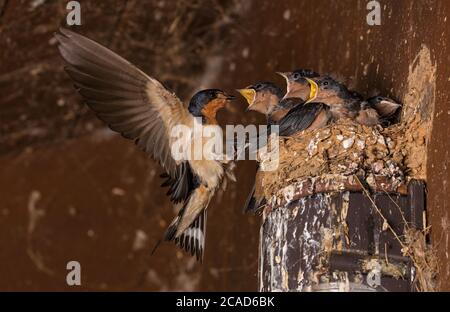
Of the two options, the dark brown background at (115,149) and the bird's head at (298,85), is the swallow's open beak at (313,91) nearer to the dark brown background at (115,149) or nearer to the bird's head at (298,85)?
the bird's head at (298,85)

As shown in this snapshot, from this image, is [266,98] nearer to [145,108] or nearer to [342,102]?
[342,102]

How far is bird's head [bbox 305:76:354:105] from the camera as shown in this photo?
17.1 feet

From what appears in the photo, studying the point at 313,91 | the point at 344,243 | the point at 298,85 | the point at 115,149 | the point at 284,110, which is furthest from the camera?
the point at 115,149

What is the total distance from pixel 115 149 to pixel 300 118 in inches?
81.8

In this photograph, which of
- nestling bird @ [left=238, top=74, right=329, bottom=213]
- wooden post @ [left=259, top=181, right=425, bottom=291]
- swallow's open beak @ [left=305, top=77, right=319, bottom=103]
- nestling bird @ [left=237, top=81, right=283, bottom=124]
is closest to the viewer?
wooden post @ [left=259, top=181, right=425, bottom=291]

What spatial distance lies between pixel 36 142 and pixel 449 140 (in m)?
3.27

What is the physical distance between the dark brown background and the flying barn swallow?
1387 mm

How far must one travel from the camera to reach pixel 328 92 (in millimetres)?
5234

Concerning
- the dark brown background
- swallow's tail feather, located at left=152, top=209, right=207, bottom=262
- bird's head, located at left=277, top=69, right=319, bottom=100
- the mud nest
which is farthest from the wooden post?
the dark brown background

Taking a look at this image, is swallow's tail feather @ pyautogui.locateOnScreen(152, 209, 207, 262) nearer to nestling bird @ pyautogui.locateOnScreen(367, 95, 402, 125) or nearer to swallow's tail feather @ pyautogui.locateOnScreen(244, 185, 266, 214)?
swallow's tail feather @ pyautogui.locateOnScreen(244, 185, 266, 214)

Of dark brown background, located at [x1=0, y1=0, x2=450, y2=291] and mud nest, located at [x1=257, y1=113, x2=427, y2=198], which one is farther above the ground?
dark brown background, located at [x1=0, y1=0, x2=450, y2=291]

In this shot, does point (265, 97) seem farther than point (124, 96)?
Yes

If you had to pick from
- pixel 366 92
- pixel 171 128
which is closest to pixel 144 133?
pixel 171 128

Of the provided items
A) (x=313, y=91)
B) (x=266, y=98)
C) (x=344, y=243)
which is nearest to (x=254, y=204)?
(x=313, y=91)
